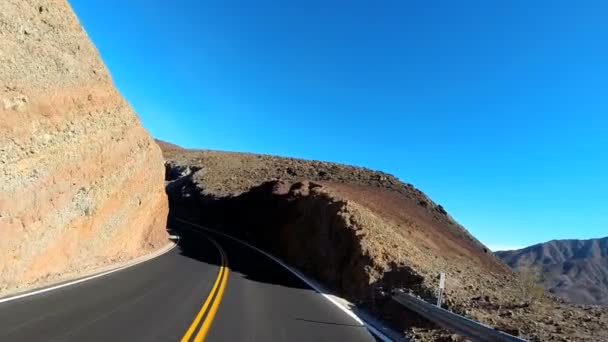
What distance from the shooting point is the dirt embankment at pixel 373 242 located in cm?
1272

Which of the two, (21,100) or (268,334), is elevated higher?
(21,100)

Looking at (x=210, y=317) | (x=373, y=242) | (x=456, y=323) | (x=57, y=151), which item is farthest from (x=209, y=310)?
(x=373, y=242)

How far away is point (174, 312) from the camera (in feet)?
35.2

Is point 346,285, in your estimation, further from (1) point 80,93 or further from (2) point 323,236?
(1) point 80,93

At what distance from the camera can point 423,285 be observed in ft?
53.9

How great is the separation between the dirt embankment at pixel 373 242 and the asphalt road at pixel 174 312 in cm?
267

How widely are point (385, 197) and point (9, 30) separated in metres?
39.7

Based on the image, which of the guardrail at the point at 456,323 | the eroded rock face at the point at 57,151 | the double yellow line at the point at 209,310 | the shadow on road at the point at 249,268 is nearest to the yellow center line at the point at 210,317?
the double yellow line at the point at 209,310

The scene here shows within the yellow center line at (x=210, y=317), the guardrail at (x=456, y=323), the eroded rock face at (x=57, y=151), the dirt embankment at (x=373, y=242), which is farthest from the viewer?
the eroded rock face at (x=57, y=151)

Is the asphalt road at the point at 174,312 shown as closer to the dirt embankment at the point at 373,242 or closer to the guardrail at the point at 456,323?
the guardrail at the point at 456,323

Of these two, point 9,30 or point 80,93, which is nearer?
point 9,30

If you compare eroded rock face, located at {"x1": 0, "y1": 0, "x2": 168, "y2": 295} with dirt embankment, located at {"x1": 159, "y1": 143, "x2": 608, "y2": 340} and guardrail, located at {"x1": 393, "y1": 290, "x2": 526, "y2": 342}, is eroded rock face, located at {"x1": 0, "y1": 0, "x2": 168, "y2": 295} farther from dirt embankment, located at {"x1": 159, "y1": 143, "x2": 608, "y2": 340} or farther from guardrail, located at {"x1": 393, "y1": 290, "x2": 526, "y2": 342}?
guardrail, located at {"x1": 393, "y1": 290, "x2": 526, "y2": 342}

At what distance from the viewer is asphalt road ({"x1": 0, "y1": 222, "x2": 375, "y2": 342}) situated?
27.2ft

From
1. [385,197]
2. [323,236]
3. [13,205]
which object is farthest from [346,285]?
[385,197]
